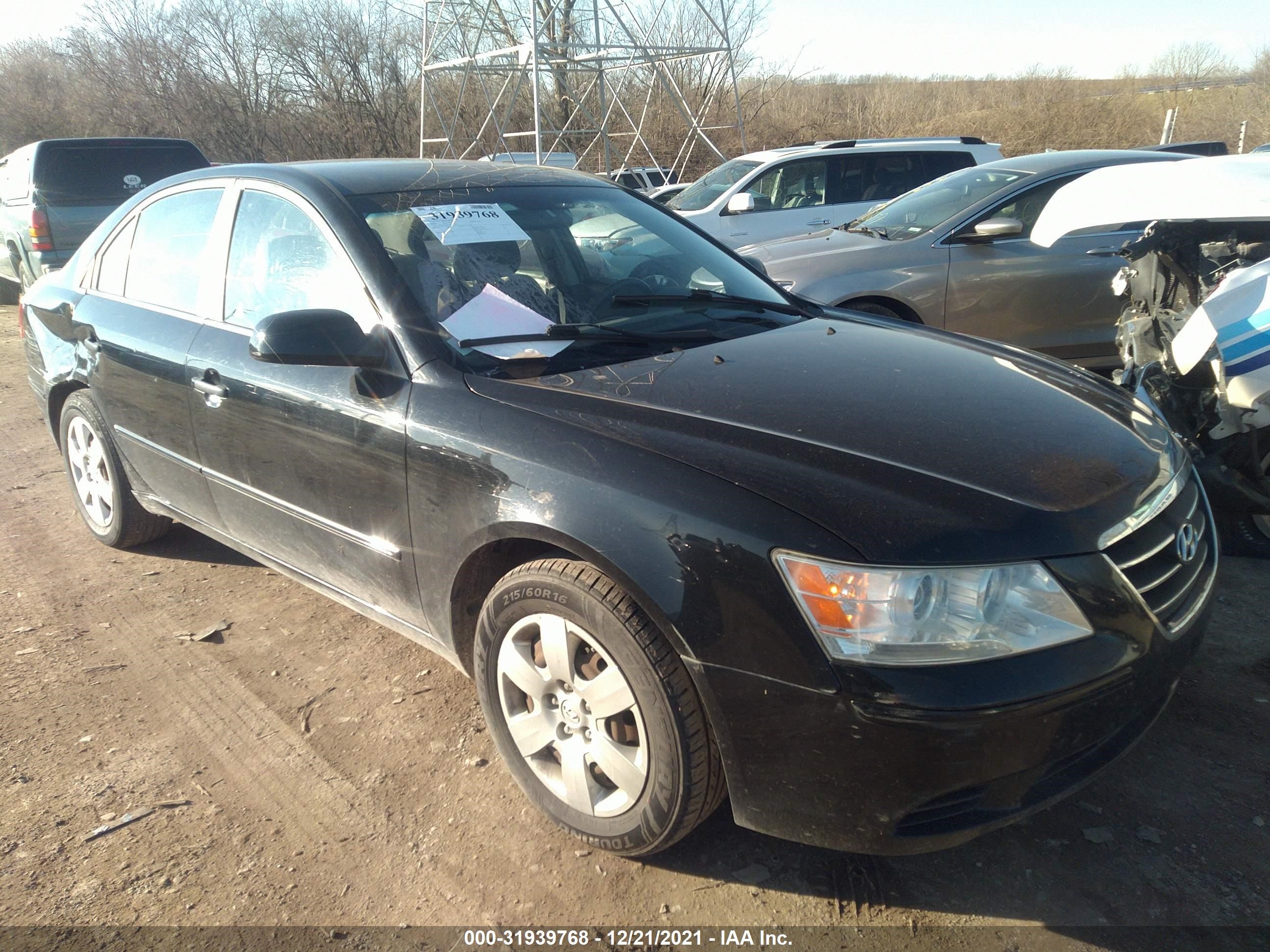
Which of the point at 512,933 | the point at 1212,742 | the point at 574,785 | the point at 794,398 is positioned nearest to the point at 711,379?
the point at 794,398

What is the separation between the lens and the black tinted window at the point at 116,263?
4.01 meters

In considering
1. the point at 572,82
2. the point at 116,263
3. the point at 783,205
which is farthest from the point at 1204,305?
the point at 572,82

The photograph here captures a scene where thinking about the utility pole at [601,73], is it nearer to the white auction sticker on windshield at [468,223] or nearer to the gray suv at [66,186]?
the gray suv at [66,186]

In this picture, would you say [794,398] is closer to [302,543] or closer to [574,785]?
[574,785]

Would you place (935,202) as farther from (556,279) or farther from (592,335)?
(592,335)

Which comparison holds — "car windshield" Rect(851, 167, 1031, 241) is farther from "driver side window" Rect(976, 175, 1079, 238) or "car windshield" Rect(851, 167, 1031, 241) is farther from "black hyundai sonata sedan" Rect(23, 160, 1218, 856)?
"black hyundai sonata sedan" Rect(23, 160, 1218, 856)

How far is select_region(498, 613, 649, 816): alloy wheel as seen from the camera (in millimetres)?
2238

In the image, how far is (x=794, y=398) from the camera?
97.7 inches

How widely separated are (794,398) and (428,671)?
1.70 metres

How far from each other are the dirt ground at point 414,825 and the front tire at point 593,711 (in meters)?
0.17

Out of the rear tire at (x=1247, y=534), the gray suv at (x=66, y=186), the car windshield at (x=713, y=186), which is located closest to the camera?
the rear tire at (x=1247, y=534)

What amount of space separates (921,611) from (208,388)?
2570 millimetres

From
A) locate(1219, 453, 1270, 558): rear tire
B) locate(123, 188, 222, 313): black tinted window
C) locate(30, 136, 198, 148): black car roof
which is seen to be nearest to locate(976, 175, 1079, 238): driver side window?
locate(1219, 453, 1270, 558): rear tire

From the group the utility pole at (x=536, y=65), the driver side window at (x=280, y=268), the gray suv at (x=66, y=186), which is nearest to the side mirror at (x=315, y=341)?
the driver side window at (x=280, y=268)
